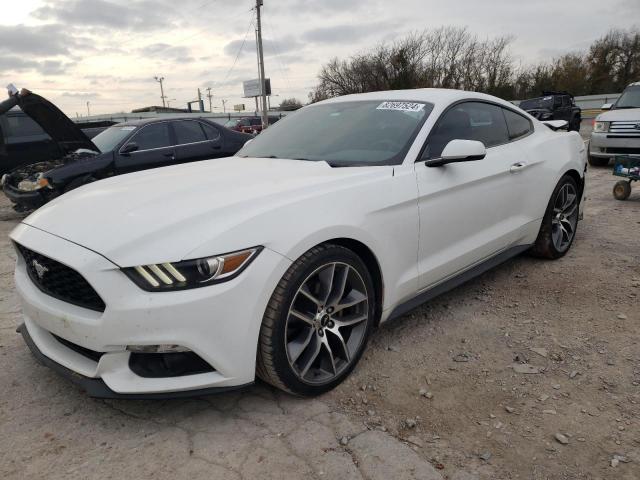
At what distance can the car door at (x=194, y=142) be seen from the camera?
775 cm

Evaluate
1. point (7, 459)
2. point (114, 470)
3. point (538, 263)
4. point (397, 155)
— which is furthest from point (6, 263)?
point (538, 263)

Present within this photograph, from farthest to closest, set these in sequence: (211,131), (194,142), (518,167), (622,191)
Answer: (211,131) < (194,142) < (622,191) < (518,167)

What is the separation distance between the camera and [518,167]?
11.6 ft

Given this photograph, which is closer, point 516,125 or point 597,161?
point 516,125

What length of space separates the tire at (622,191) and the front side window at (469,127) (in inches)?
153

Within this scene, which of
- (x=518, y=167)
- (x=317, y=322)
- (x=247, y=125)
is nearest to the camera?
(x=317, y=322)

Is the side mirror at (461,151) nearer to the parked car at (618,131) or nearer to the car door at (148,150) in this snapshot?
the car door at (148,150)

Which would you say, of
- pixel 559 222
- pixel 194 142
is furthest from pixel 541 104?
pixel 559 222

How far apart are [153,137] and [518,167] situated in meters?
5.82

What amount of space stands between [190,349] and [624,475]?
5.86ft

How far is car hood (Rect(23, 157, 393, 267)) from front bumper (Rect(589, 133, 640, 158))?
806 centimetres

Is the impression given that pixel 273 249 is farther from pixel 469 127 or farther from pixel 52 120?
pixel 52 120

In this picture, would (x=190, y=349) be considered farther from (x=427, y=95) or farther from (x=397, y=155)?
(x=427, y=95)

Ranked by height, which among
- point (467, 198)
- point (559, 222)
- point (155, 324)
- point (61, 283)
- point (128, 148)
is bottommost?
point (559, 222)
